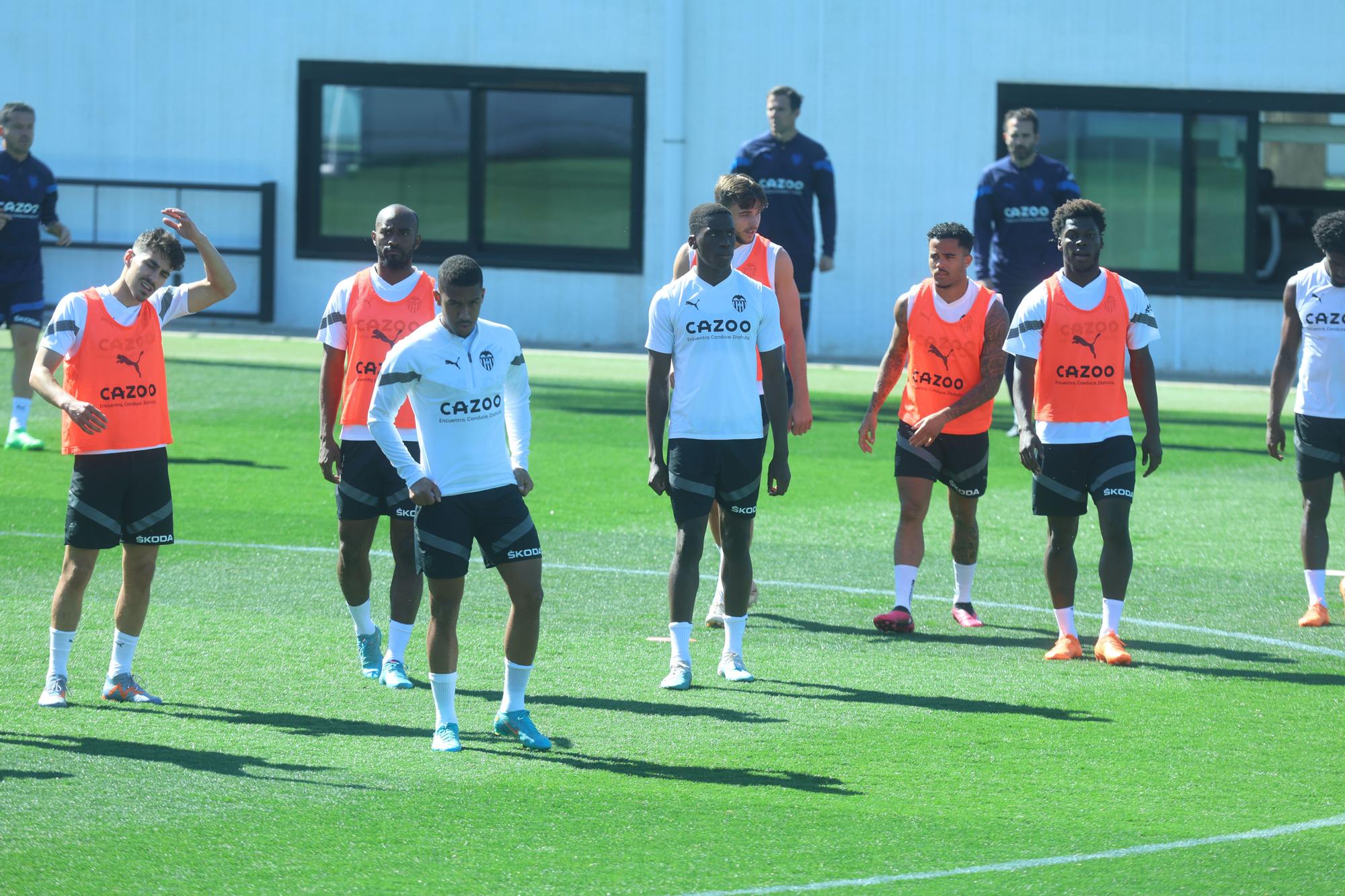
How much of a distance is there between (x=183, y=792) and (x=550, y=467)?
7.66 meters

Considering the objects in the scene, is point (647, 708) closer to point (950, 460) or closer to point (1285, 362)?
point (950, 460)

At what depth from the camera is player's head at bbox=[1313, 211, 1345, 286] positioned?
30.0 feet

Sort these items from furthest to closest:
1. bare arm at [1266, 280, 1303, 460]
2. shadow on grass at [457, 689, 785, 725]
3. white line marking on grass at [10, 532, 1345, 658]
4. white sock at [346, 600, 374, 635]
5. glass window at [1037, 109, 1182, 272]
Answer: glass window at [1037, 109, 1182, 272], bare arm at [1266, 280, 1303, 460], white line marking on grass at [10, 532, 1345, 658], white sock at [346, 600, 374, 635], shadow on grass at [457, 689, 785, 725]

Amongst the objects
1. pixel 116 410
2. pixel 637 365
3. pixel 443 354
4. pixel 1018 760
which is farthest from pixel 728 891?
pixel 637 365

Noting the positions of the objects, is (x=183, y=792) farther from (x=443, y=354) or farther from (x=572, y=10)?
(x=572, y=10)

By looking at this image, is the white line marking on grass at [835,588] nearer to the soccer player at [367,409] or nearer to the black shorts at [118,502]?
the soccer player at [367,409]

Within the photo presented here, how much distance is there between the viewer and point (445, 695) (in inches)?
267

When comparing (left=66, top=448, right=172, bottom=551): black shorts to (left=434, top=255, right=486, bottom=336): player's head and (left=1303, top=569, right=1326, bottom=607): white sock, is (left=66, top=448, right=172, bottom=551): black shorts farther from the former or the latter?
(left=1303, top=569, right=1326, bottom=607): white sock

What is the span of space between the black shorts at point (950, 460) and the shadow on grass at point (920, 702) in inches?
63.0

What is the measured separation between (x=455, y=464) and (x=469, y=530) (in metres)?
0.25

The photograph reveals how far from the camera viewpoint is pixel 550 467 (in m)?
13.8

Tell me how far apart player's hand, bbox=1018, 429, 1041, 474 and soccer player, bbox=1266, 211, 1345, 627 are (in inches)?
62.2

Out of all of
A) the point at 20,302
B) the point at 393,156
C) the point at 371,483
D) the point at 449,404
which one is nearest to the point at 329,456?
the point at 371,483

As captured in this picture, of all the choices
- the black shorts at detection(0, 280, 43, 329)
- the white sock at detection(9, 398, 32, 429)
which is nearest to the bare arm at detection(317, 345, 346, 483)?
the white sock at detection(9, 398, 32, 429)
